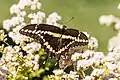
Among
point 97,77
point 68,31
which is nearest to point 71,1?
point 68,31

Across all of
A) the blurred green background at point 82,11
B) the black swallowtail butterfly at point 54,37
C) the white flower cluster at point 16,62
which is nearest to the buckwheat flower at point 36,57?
the white flower cluster at point 16,62

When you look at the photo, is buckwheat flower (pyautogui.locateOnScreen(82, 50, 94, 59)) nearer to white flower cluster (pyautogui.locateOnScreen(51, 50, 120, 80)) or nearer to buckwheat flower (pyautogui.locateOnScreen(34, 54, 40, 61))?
white flower cluster (pyautogui.locateOnScreen(51, 50, 120, 80))

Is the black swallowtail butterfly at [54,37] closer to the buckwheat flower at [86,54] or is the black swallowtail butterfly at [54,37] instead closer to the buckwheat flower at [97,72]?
the buckwheat flower at [86,54]

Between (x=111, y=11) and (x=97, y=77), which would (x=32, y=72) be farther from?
(x=111, y=11)

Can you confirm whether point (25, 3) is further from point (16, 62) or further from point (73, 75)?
point (73, 75)

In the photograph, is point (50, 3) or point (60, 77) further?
point (50, 3)
